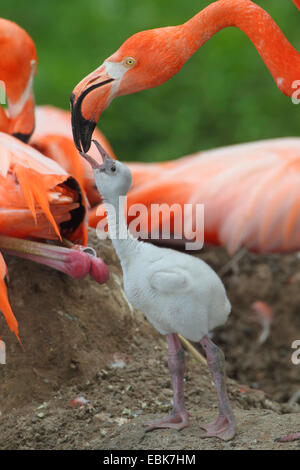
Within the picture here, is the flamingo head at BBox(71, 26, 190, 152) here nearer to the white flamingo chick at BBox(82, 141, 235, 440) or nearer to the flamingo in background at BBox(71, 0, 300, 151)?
the flamingo in background at BBox(71, 0, 300, 151)

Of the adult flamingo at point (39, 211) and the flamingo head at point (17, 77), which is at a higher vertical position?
the flamingo head at point (17, 77)

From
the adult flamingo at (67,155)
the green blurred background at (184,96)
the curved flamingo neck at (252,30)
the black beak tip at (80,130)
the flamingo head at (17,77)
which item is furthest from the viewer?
the green blurred background at (184,96)

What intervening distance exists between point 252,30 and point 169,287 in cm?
77

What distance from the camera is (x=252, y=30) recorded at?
7.29 feet

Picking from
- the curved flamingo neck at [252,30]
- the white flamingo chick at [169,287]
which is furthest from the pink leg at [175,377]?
the curved flamingo neck at [252,30]

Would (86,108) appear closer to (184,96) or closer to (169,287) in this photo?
(169,287)

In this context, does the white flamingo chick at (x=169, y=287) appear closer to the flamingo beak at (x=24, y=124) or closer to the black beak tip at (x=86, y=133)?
the black beak tip at (x=86, y=133)

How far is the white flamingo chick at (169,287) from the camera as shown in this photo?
188cm

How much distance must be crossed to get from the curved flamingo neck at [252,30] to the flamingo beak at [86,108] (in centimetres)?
28

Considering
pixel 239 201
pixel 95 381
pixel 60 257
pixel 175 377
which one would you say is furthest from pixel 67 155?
pixel 175 377

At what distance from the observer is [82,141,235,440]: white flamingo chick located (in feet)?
6.15

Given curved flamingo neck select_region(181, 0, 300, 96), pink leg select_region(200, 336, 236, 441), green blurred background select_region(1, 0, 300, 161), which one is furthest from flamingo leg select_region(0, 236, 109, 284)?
green blurred background select_region(1, 0, 300, 161)

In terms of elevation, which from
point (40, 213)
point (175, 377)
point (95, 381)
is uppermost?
point (40, 213)
